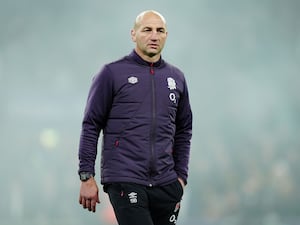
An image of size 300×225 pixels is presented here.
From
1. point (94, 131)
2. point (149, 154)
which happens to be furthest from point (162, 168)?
point (94, 131)

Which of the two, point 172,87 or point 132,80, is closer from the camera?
point 132,80

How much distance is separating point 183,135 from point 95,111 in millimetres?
609

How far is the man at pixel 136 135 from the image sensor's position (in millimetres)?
4383

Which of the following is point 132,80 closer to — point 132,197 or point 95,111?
point 95,111

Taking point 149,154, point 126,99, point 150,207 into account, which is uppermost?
point 126,99

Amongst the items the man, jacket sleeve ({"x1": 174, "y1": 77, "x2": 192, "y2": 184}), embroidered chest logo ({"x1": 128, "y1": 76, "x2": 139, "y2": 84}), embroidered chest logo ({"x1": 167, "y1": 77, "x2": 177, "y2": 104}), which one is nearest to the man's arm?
the man

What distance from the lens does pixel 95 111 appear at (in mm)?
4449

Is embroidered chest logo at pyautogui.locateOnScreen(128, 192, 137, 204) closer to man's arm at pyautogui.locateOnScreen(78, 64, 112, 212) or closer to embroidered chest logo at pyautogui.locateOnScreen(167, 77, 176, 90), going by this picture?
man's arm at pyautogui.locateOnScreen(78, 64, 112, 212)

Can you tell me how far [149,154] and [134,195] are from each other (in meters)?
0.24

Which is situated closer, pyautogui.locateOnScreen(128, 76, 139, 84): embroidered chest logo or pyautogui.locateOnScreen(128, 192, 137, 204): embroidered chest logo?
pyautogui.locateOnScreen(128, 192, 137, 204): embroidered chest logo

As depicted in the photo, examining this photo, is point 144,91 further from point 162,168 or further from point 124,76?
point 162,168

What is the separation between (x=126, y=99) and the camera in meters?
4.46

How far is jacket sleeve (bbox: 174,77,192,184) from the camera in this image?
186 inches

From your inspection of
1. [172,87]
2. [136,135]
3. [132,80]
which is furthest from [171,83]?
[136,135]
